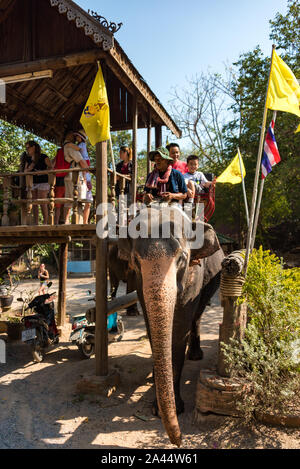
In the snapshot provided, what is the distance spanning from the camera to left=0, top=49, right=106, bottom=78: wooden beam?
5.79m

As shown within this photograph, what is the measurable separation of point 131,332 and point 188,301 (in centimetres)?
503

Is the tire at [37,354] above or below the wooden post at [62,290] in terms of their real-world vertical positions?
below

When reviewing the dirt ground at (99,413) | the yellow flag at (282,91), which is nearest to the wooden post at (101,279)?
the dirt ground at (99,413)

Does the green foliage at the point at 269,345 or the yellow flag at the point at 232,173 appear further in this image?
the yellow flag at the point at 232,173

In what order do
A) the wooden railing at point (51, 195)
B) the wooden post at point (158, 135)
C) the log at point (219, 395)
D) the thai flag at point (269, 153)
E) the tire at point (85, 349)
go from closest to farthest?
the log at point (219, 395) → the thai flag at point (269, 153) → the wooden railing at point (51, 195) → the tire at point (85, 349) → the wooden post at point (158, 135)

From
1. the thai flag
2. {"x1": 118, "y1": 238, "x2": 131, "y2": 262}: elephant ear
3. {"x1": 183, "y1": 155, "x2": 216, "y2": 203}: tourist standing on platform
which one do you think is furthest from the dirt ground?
the thai flag

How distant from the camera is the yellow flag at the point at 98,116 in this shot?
5660 millimetres

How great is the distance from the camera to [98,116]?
567 centimetres

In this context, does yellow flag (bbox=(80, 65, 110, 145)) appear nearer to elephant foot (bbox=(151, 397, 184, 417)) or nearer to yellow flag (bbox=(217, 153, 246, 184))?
yellow flag (bbox=(217, 153, 246, 184))

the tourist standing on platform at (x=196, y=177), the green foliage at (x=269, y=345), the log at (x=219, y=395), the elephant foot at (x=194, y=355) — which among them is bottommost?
the elephant foot at (x=194, y=355)

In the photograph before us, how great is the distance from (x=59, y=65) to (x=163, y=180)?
127 inches

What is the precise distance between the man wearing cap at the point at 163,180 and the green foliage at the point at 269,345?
63.5 inches

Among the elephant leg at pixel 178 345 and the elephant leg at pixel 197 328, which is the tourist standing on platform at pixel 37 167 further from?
the elephant leg at pixel 178 345

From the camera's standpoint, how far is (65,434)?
4.35 meters
